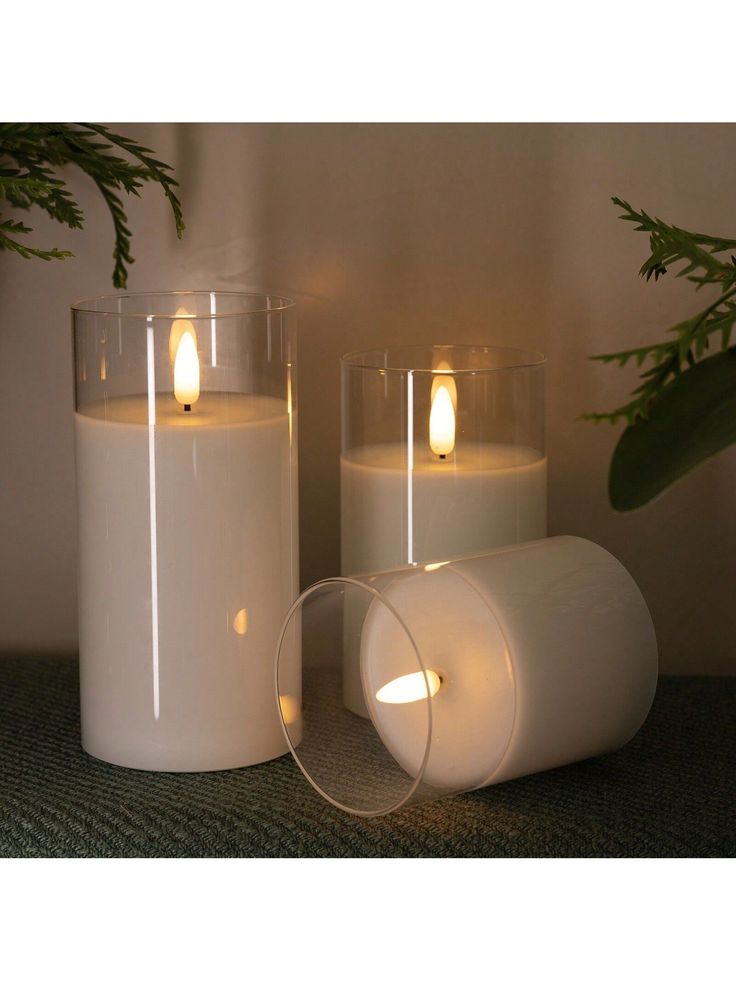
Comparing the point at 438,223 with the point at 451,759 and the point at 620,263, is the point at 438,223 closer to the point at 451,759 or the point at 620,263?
the point at 620,263

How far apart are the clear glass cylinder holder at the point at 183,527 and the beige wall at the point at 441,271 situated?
0.15 m

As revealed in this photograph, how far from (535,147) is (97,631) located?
42 centimetres

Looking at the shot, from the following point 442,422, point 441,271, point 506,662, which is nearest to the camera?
point 506,662

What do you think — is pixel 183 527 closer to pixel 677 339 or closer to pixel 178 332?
pixel 178 332

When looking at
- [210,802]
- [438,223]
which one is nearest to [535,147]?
[438,223]

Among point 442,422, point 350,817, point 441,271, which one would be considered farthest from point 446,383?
point 350,817

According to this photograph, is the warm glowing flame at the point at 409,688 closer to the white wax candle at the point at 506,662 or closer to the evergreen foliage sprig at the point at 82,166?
the white wax candle at the point at 506,662

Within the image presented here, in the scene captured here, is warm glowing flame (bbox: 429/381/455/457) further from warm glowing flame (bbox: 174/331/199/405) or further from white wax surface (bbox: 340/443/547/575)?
warm glowing flame (bbox: 174/331/199/405)

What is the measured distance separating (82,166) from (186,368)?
0.65 ft

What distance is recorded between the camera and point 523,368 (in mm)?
695

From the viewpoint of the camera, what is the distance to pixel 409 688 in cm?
61

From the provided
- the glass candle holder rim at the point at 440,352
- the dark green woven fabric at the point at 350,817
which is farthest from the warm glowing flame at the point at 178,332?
the dark green woven fabric at the point at 350,817

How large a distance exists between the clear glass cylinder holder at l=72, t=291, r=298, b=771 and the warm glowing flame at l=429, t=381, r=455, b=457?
3.3 inches

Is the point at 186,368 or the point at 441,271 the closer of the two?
the point at 186,368
